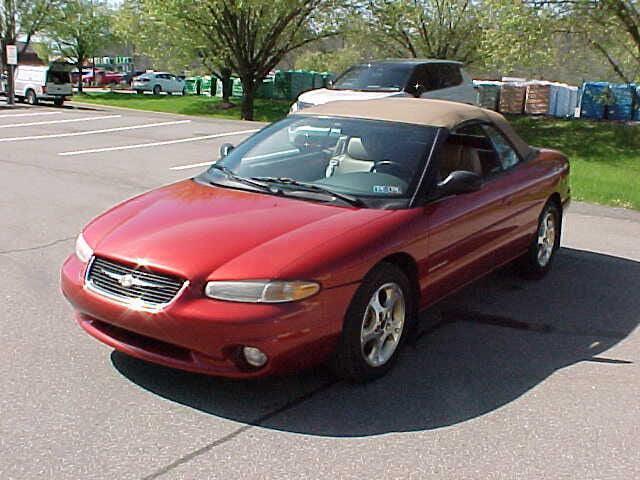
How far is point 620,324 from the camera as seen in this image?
5227 millimetres

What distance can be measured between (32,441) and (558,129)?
65.9 feet

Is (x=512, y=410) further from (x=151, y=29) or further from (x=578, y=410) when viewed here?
(x=151, y=29)

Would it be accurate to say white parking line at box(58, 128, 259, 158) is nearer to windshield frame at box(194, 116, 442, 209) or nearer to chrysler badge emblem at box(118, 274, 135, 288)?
windshield frame at box(194, 116, 442, 209)

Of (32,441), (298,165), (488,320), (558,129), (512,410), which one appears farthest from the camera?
(558,129)

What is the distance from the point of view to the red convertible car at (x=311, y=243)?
3.56m

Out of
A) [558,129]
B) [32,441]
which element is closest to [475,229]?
[32,441]

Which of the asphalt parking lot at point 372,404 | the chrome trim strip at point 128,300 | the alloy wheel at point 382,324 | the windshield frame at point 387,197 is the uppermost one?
the windshield frame at point 387,197

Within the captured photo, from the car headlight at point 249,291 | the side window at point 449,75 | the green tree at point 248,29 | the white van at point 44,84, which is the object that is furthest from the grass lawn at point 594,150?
the car headlight at point 249,291

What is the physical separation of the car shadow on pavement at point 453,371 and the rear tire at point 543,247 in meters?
0.14

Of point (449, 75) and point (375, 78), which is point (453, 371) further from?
point (449, 75)

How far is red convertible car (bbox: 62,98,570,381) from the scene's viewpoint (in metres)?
3.56

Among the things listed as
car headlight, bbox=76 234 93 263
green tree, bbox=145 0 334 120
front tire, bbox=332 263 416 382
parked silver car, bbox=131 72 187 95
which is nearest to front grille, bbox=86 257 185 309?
car headlight, bbox=76 234 93 263

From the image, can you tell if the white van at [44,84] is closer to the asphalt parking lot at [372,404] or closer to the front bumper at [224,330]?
the asphalt parking lot at [372,404]

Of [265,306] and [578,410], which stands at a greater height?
[265,306]
